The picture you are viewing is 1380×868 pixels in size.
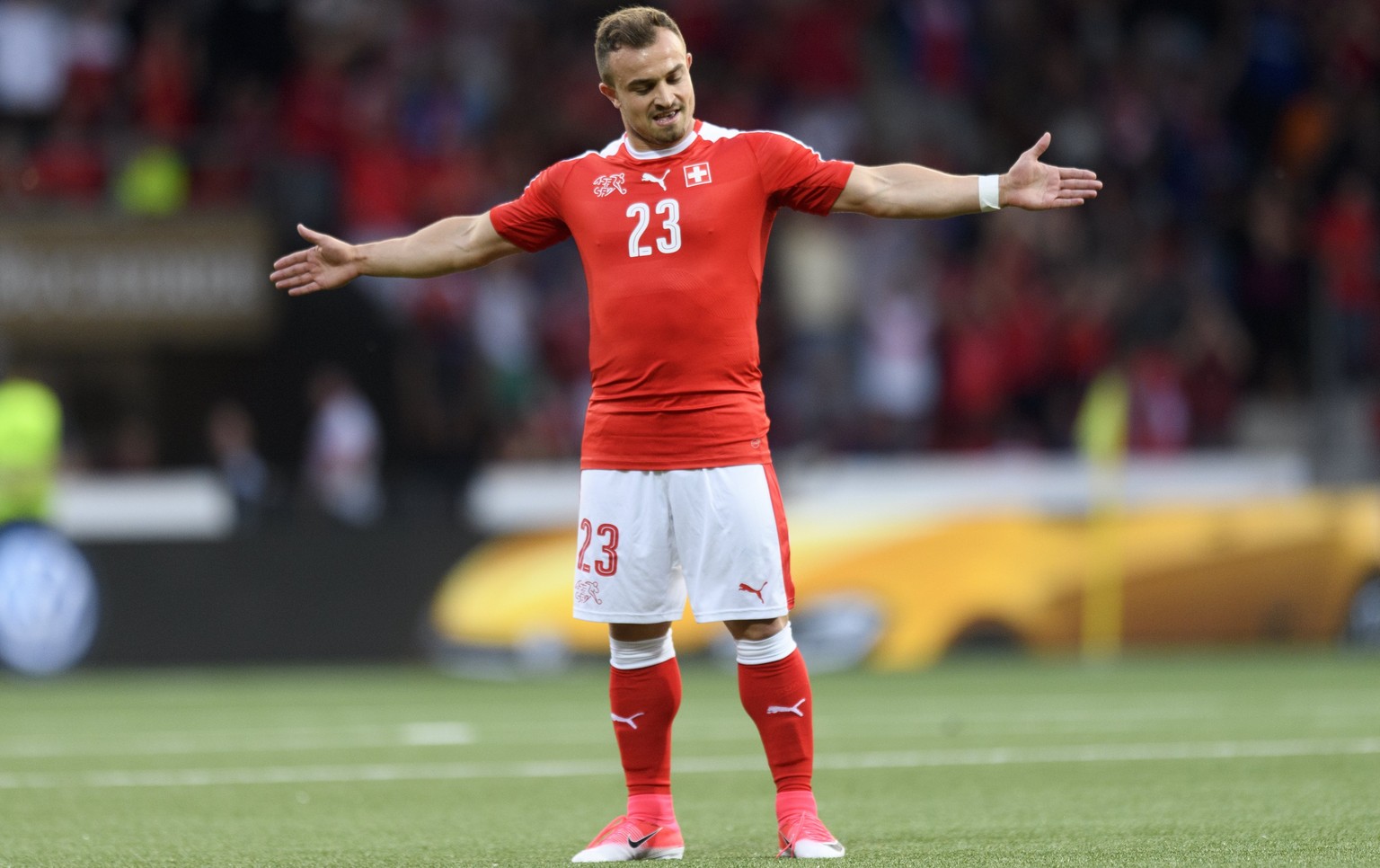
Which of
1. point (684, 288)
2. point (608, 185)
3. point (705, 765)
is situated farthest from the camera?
point (705, 765)

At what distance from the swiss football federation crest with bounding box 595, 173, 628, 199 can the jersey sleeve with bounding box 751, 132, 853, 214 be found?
0.37m

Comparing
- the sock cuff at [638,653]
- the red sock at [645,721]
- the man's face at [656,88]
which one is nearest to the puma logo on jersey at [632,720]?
the red sock at [645,721]

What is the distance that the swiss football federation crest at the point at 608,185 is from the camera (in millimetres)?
5461

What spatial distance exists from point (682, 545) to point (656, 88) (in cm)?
118

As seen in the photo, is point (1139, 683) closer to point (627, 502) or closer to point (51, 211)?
point (627, 502)

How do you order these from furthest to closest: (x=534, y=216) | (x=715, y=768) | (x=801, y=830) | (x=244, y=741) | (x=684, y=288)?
(x=244, y=741), (x=715, y=768), (x=534, y=216), (x=684, y=288), (x=801, y=830)

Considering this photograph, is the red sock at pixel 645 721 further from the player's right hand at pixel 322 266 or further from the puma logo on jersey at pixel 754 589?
the player's right hand at pixel 322 266

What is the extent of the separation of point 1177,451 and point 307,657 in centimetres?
599

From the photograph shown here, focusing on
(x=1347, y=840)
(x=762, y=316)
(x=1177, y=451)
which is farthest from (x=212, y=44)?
(x=1347, y=840)

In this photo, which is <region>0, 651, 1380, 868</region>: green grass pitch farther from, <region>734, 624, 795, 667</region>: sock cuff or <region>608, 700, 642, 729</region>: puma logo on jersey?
<region>734, 624, 795, 667</region>: sock cuff

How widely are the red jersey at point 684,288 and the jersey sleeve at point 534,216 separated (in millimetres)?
140

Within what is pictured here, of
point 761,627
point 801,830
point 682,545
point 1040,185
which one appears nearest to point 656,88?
point 1040,185

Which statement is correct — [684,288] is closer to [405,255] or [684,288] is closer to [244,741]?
[405,255]

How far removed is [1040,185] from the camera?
529 cm
